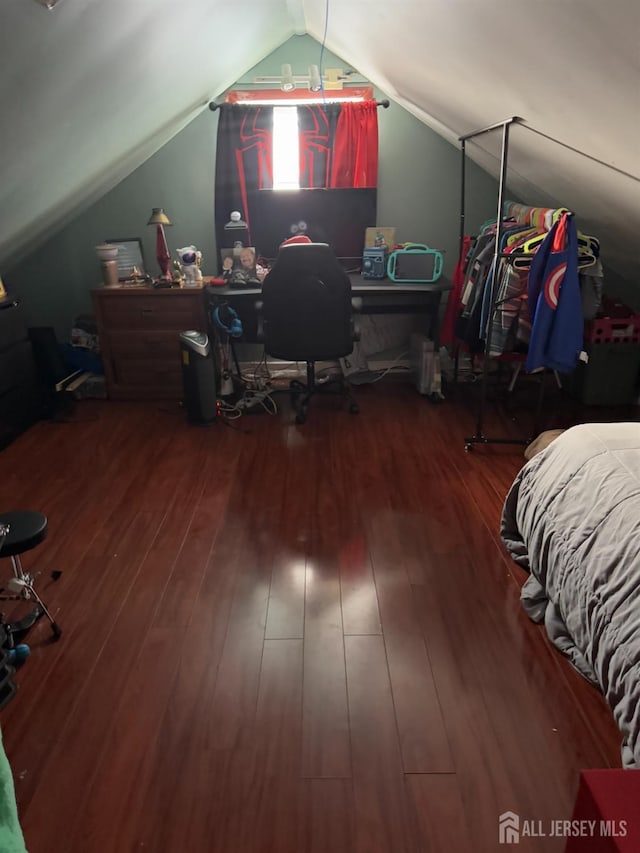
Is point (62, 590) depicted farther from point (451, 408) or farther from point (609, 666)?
point (451, 408)

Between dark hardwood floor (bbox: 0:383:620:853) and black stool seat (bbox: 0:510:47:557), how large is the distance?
330 mm

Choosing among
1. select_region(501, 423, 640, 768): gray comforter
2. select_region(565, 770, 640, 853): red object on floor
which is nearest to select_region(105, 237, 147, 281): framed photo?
select_region(501, 423, 640, 768): gray comforter

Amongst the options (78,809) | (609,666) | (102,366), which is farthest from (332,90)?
(78,809)

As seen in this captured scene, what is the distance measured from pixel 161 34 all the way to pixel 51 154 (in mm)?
656

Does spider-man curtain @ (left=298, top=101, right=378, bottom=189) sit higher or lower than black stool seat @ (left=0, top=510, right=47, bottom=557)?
higher

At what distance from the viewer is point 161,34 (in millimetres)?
2029

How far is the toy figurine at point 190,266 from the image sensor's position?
3.69 metres

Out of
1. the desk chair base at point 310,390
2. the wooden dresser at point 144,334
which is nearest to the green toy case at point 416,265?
the desk chair base at point 310,390

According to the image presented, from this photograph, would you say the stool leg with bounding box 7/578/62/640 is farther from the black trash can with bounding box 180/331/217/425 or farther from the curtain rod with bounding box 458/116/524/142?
the curtain rod with bounding box 458/116/524/142

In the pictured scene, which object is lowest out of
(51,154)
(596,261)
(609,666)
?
(609,666)

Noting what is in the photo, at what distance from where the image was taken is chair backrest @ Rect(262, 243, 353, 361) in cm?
→ 310

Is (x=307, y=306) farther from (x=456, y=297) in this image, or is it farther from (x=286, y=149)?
(x=286, y=149)

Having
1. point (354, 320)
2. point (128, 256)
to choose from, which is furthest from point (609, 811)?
point (128, 256)

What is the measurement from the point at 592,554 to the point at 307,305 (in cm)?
208
